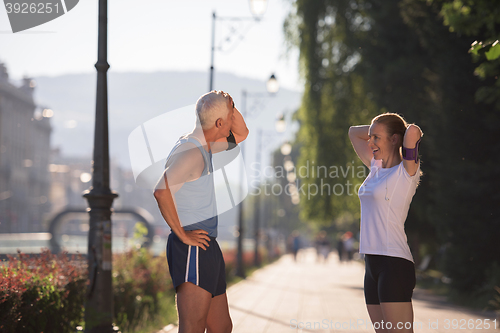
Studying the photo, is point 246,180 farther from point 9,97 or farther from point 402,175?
point 9,97

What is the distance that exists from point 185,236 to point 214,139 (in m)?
0.66

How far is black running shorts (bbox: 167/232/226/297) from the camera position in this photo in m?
3.59

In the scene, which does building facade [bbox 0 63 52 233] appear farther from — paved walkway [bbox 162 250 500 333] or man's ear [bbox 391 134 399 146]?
man's ear [bbox 391 134 399 146]

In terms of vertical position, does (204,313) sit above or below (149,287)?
above

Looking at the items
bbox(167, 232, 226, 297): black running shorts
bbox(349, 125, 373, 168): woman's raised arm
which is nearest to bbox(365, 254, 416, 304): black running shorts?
bbox(349, 125, 373, 168): woman's raised arm

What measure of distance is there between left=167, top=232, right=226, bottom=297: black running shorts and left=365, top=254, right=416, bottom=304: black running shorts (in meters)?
1.05

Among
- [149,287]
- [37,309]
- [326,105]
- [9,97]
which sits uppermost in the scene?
[9,97]

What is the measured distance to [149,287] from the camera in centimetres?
1030

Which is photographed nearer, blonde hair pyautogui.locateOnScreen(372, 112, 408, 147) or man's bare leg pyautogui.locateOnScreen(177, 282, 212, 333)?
man's bare leg pyautogui.locateOnScreen(177, 282, 212, 333)

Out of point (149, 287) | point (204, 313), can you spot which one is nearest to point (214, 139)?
point (204, 313)

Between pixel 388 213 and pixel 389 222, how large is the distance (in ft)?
0.21

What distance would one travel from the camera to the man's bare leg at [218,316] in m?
3.81

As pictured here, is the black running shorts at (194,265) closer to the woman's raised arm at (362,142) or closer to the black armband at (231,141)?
the black armband at (231,141)

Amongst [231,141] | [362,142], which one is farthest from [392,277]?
[231,141]
